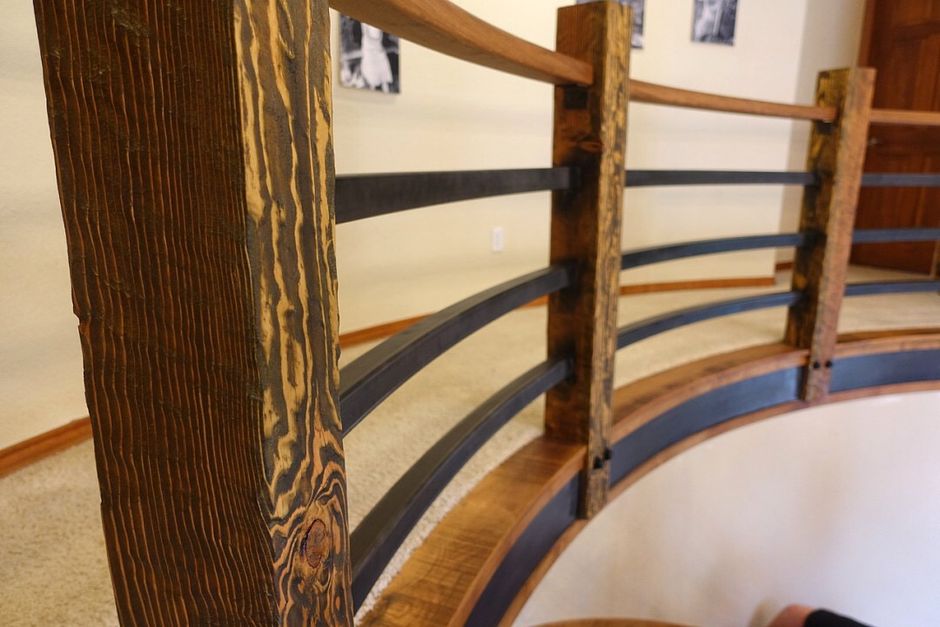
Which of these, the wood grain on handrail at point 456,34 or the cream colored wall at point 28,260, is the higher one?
the wood grain on handrail at point 456,34

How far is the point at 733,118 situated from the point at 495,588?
9.85 feet

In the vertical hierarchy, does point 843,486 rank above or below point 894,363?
below

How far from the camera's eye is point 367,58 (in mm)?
2158

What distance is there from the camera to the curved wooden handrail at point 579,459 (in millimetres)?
951

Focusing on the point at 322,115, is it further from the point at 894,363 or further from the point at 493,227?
the point at 894,363

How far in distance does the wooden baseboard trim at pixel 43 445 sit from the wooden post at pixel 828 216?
2260mm

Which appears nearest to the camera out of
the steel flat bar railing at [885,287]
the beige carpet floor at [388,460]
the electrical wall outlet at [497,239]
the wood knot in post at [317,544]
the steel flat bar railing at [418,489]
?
the wood knot in post at [317,544]

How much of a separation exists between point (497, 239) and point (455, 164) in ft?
1.37

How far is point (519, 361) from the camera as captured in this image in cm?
215

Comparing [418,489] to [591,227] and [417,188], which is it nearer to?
[417,188]

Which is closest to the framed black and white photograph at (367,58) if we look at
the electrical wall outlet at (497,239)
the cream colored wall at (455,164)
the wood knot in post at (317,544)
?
the cream colored wall at (455,164)

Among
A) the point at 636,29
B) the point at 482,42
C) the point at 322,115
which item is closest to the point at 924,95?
the point at 636,29

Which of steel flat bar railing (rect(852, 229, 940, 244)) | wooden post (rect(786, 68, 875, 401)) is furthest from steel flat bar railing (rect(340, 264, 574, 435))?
steel flat bar railing (rect(852, 229, 940, 244))

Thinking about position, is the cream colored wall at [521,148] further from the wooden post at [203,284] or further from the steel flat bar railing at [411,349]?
the wooden post at [203,284]
